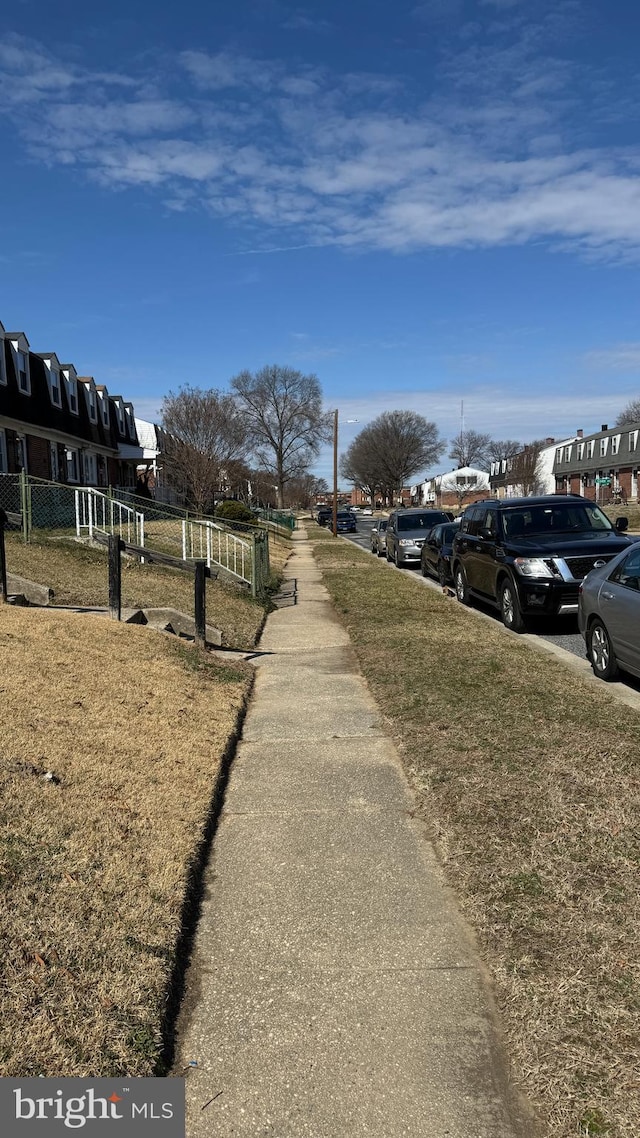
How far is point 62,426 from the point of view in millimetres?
30875

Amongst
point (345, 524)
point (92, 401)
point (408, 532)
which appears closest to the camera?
point (408, 532)

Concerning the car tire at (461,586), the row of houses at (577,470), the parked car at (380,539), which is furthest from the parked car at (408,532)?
the row of houses at (577,470)

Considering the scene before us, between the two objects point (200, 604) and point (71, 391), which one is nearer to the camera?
point (200, 604)

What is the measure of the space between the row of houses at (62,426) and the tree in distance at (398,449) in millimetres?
60659

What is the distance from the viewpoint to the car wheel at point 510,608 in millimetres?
10609

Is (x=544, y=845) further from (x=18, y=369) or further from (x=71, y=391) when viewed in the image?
(x=71, y=391)

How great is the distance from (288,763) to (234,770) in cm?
39

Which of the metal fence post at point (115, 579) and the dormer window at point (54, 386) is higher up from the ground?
the dormer window at point (54, 386)

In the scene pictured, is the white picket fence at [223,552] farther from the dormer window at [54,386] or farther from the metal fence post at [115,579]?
the dormer window at [54,386]

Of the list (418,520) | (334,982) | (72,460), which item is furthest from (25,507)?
(72,460)

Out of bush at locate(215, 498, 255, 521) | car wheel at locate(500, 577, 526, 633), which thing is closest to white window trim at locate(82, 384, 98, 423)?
bush at locate(215, 498, 255, 521)

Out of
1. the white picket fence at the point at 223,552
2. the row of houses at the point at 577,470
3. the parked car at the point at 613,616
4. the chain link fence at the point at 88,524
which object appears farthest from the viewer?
the row of houses at the point at 577,470

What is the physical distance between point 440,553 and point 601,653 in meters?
8.92

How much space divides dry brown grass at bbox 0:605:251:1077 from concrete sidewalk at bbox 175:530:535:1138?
0.22m
